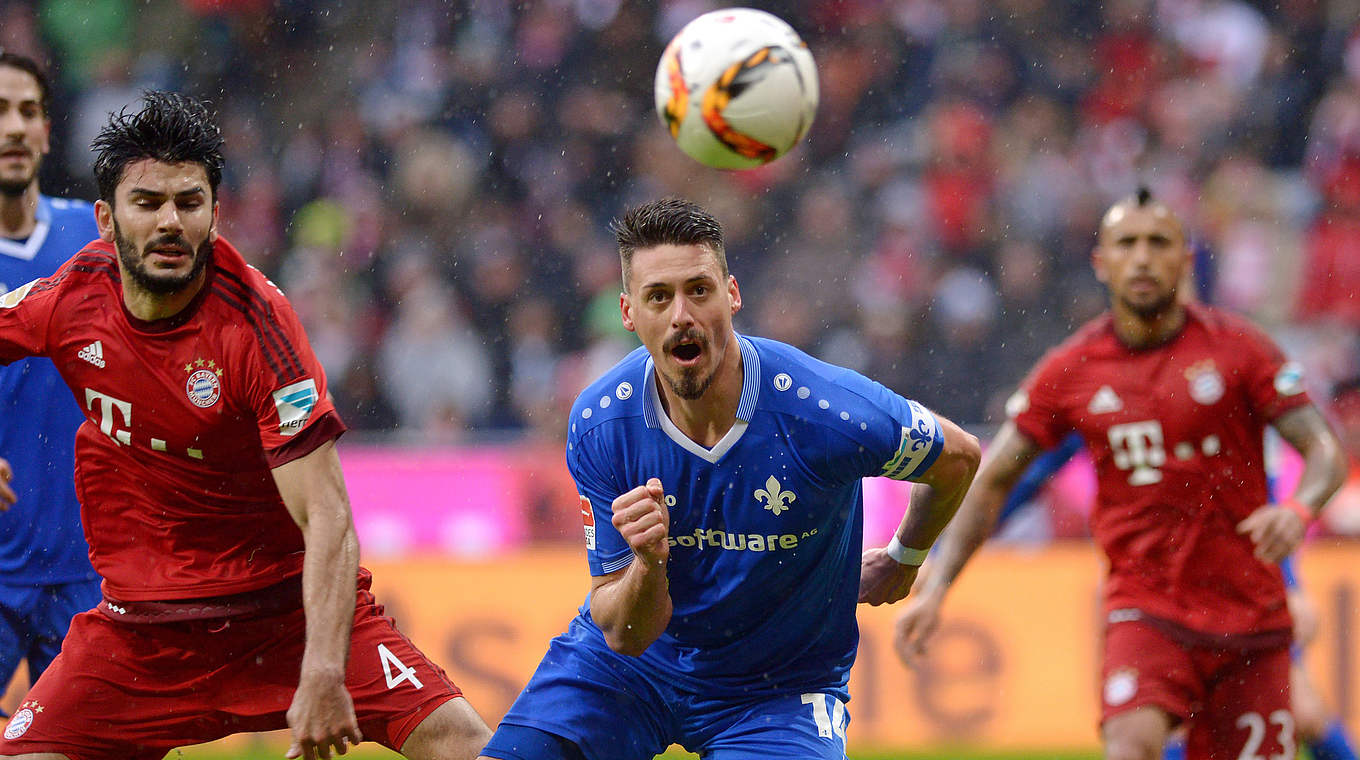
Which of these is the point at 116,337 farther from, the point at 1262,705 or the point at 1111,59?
the point at 1111,59

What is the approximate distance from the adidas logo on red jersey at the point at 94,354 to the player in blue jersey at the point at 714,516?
4.69 feet

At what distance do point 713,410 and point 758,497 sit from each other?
0.93ft

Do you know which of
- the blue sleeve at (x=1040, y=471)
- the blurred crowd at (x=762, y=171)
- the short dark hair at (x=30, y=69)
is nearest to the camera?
the short dark hair at (x=30, y=69)

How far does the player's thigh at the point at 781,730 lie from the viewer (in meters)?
4.74

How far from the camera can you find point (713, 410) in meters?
4.77

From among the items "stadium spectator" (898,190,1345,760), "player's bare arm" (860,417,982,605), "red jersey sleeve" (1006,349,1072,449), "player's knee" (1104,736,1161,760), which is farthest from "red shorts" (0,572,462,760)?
"red jersey sleeve" (1006,349,1072,449)

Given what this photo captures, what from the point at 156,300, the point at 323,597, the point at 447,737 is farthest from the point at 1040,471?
the point at 156,300

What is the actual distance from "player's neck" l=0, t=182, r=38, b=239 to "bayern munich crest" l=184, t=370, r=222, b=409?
173 cm

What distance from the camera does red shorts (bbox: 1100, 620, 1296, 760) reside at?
5930 mm

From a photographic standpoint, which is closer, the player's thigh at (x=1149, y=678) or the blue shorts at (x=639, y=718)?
the blue shorts at (x=639, y=718)

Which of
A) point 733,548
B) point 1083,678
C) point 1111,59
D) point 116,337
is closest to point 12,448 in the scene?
point 116,337

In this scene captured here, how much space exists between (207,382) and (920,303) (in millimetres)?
8758

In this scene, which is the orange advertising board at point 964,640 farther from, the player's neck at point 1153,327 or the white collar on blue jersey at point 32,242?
the white collar on blue jersey at point 32,242

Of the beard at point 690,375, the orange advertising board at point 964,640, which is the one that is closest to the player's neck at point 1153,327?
the beard at point 690,375
